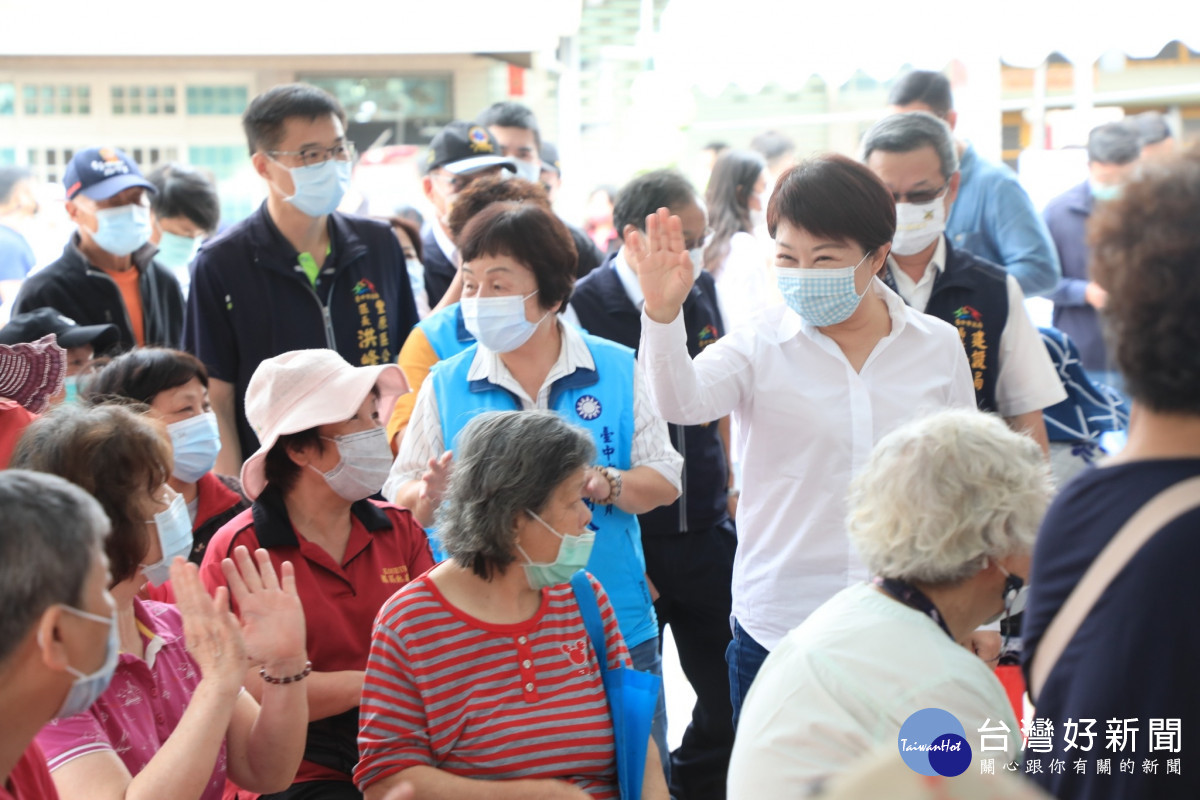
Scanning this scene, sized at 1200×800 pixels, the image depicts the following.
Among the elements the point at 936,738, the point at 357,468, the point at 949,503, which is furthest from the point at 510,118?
the point at 936,738

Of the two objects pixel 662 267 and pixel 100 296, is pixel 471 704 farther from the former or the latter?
pixel 100 296

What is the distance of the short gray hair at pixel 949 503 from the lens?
1792mm

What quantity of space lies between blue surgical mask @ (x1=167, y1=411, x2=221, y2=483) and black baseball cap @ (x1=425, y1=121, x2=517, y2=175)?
5.11ft

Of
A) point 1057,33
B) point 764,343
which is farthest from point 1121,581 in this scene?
point 1057,33

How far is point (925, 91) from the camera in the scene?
4.42 m

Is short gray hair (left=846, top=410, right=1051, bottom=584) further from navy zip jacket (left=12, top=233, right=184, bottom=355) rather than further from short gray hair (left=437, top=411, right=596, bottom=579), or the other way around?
navy zip jacket (left=12, top=233, right=184, bottom=355)

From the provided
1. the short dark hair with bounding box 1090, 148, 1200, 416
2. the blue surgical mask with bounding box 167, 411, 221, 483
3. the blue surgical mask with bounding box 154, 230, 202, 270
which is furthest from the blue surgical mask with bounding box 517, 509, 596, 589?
the blue surgical mask with bounding box 154, 230, 202, 270

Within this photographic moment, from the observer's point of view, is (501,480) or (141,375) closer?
(501,480)

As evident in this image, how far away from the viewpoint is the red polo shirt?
253cm

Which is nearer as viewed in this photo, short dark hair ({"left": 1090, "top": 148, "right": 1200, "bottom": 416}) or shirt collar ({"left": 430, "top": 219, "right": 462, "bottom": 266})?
short dark hair ({"left": 1090, "top": 148, "right": 1200, "bottom": 416})

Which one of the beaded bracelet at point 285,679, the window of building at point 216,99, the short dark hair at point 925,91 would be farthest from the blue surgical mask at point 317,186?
the window of building at point 216,99

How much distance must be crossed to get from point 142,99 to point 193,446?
10.5m

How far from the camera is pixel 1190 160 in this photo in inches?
52.6

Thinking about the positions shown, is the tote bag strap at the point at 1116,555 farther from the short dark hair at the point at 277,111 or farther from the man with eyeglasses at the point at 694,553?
the short dark hair at the point at 277,111
